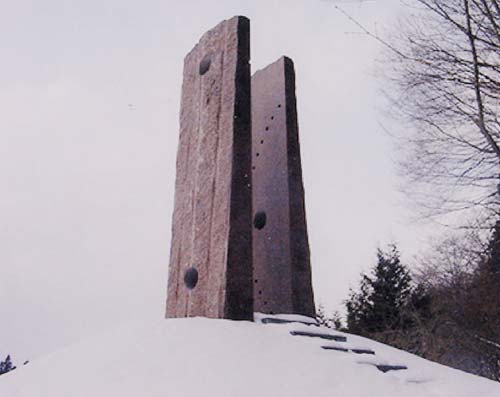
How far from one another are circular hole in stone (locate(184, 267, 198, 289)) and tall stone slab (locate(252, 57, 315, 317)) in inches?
22.8

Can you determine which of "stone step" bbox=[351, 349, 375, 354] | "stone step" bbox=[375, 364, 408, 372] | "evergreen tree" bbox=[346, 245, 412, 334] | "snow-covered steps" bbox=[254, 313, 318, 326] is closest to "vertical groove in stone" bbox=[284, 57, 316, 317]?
"snow-covered steps" bbox=[254, 313, 318, 326]

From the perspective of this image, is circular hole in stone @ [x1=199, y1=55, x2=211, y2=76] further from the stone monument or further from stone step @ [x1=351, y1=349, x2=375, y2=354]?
stone step @ [x1=351, y1=349, x2=375, y2=354]

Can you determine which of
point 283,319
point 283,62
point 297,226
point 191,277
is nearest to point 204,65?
point 283,62

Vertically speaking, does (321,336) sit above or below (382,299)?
below

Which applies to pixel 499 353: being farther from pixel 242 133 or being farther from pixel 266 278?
pixel 242 133

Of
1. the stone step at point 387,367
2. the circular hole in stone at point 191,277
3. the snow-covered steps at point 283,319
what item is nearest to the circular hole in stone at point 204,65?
the circular hole in stone at point 191,277

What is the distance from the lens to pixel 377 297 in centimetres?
1098

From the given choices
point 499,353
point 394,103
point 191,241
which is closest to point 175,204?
point 191,241

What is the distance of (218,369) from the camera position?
2.27 meters

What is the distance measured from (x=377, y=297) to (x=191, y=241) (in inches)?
326

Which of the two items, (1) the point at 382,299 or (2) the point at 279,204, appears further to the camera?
(1) the point at 382,299

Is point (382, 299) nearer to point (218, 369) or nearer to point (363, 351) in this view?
point (363, 351)

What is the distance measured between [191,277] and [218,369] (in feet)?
3.81

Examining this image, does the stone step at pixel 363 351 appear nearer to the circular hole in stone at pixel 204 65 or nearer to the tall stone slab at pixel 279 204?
the tall stone slab at pixel 279 204
